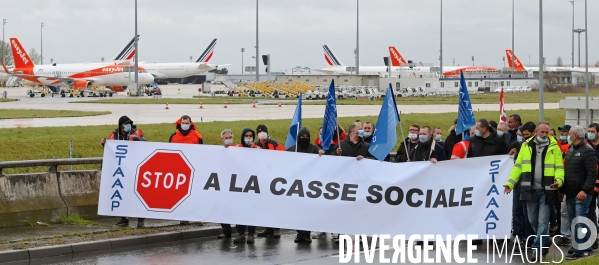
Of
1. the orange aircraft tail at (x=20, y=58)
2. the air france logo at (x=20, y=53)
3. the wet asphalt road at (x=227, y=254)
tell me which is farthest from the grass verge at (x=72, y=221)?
the air france logo at (x=20, y=53)

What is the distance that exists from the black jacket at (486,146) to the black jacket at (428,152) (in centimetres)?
42

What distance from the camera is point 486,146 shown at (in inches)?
511

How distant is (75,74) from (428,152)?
84899mm

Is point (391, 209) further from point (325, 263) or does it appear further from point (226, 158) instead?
point (226, 158)

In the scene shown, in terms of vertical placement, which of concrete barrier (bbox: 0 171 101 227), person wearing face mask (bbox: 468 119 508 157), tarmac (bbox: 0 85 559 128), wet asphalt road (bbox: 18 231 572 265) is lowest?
wet asphalt road (bbox: 18 231 572 265)

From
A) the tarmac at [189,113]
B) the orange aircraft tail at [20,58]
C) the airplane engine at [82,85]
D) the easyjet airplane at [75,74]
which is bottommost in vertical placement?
the tarmac at [189,113]

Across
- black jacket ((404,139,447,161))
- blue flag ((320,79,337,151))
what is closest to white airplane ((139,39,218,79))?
blue flag ((320,79,337,151))

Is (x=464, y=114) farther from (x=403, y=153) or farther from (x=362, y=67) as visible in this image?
(x=362, y=67)

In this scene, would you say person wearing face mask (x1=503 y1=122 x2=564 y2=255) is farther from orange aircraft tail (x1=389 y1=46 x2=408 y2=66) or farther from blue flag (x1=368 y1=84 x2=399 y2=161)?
orange aircraft tail (x1=389 y1=46 x2=408 y2=66)

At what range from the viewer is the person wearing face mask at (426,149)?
12.9 metres

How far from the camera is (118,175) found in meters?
12.9

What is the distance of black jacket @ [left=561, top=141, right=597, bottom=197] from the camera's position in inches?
444

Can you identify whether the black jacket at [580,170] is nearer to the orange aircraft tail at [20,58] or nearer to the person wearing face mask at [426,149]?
the person wearing face mask at [426,149]

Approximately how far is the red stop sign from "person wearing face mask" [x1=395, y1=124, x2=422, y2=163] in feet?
10.0
